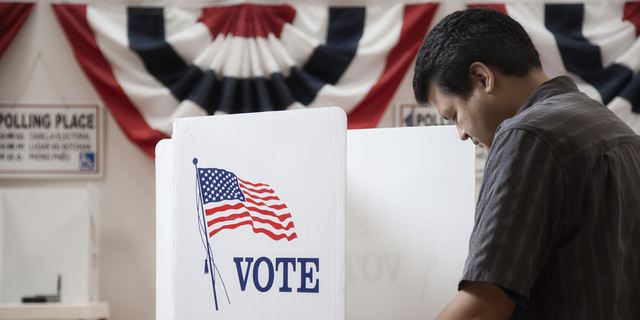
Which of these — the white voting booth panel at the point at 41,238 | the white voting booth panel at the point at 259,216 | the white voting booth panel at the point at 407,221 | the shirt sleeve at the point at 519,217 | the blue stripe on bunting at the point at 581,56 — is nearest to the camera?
the shirt sleeve at the point at 519,217

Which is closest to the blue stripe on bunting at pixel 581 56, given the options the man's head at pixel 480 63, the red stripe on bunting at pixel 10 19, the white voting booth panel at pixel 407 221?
the white voting booth panel at pixel 407 221

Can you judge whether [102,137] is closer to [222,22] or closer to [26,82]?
[26,82]

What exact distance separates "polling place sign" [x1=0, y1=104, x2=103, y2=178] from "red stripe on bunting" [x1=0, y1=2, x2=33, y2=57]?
288 millimetres

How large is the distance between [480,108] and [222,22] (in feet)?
6.62

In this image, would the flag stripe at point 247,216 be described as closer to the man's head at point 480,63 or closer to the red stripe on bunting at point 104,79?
the man's head at point 480,63

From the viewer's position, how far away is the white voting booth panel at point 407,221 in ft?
3.88

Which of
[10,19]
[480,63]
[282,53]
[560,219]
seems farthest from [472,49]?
[10,19]

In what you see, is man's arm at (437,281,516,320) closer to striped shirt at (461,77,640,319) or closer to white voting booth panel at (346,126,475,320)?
striped shirt at (461,77,640,319)

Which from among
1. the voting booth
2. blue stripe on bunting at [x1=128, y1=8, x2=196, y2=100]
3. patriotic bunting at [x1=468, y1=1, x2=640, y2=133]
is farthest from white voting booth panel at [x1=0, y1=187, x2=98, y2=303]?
patriotic bunting at [x1=468, y1=1, x2=640, y2=133]

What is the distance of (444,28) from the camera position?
0.90m

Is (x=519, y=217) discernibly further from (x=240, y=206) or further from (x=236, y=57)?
(x=236, y=57)

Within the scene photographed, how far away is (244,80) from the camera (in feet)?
8.77

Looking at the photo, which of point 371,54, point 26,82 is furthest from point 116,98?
point 371,54

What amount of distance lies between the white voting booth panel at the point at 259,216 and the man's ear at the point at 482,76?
0.21 m
